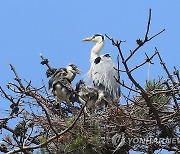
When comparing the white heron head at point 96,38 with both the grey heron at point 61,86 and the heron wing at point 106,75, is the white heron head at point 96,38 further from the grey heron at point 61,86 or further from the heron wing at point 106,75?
the grey heron at point 61,86

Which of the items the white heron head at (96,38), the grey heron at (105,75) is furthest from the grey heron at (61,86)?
the white heron head at (96,38)

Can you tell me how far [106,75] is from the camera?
589cm

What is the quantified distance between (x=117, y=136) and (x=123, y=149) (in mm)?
209

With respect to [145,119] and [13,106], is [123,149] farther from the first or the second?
[13,106]

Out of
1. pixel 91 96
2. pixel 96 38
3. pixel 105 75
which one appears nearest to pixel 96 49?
pixel 96 38

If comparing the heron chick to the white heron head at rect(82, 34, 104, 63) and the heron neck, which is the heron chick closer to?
the white heron head at rect(82, 34, 104, 63)

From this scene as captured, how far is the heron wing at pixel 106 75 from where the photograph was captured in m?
5.74

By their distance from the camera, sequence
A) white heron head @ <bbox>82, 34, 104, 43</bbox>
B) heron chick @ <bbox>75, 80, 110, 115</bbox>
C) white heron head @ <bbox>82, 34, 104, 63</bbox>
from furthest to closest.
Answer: white heron head @ <bbox>82, 34, 104, 43</bbox> < white heron head @ <bbox>82, 34, 104, 63</bbox> < heron chick @ <bbox>75, 80, 110, 115</bbox>

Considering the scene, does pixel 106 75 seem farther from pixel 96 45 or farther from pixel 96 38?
pixel 96 38

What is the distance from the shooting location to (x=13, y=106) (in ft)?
11.0

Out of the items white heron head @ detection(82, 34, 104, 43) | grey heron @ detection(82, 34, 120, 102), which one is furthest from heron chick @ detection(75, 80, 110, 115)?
white heron head @ detection(82, 34, 104, 43)

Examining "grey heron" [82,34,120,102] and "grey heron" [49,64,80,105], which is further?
"grey heron" [82,34,120,102]

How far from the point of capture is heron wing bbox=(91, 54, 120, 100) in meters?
5.74

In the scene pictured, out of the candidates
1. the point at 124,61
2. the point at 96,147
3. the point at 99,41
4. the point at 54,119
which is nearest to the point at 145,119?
the point at 96,147
